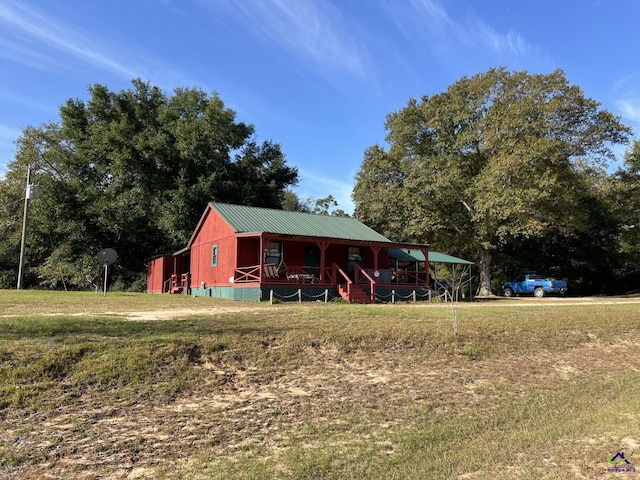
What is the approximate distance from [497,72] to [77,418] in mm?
32061

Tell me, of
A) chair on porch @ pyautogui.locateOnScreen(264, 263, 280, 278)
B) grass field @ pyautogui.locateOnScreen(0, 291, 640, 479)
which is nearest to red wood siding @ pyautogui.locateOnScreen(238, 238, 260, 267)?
chair on porch @ pyautogui.locateOnScreen(264, 263, 280, 278)

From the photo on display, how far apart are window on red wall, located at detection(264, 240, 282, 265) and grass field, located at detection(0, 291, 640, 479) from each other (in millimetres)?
11148

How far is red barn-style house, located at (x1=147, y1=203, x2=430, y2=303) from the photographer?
20.2m

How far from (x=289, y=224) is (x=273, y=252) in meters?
1.97

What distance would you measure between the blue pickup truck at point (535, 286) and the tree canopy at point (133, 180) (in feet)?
61.0

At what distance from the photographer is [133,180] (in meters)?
34.7

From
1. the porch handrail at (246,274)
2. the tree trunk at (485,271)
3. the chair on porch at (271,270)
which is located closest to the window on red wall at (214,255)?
the porch handrail at (246,274)

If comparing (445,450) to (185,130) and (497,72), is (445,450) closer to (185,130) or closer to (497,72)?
(497,72)

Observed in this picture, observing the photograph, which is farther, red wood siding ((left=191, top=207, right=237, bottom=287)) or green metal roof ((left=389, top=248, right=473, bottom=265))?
green metal roof ((left=389, top=248, right=473, bottom=265))

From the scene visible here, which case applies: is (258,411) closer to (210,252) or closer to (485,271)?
(210,252)

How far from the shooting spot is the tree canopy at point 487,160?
2781 cm

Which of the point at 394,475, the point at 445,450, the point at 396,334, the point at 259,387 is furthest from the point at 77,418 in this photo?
the point at 396,334

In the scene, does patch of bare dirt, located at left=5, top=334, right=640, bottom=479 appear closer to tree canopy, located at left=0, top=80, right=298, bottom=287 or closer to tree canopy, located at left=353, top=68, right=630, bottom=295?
tree canopy, located at left=353, top=68, right=630, bottom=295

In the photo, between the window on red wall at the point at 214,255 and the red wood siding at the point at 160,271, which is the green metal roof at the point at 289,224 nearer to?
the window on red wall at the point at 214,255
